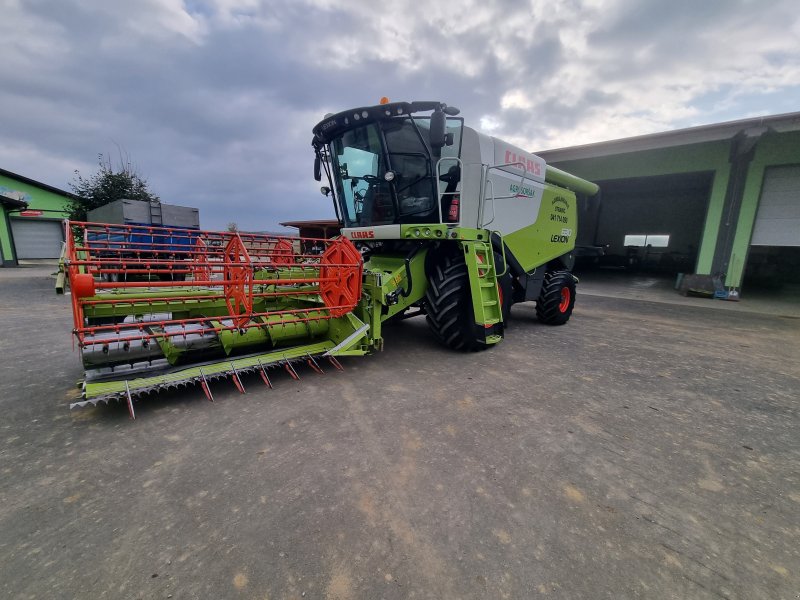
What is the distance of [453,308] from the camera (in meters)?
4.12

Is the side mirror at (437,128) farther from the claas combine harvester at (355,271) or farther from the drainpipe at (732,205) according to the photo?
the drainpipe at (732,205)

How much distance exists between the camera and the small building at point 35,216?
19609mm

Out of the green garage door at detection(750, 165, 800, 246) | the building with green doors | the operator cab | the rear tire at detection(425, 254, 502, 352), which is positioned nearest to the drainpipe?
the building with green doors

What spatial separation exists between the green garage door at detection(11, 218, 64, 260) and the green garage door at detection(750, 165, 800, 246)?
3359 centimetres

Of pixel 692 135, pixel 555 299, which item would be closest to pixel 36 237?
pixel 555 299

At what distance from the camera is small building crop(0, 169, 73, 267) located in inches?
772

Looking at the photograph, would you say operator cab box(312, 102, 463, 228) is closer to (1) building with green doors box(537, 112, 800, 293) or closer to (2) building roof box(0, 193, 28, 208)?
(1) building with green doors box(537, 112, 800, 293)

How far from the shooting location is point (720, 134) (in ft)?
29.2

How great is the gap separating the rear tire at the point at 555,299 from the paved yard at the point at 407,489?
2508 mm

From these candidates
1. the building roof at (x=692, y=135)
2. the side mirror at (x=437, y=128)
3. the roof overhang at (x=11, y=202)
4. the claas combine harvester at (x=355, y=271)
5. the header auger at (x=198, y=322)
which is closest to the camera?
the header auger at (x=198, y=322)

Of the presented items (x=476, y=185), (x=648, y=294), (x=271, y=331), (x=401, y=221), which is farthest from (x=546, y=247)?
(x=648, y=294)

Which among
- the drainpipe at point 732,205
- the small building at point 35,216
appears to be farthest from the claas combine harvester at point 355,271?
the small building at point 35,216

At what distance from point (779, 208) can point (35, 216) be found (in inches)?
1355

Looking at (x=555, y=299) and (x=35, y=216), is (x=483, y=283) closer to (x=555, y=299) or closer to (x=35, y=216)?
(x=555, y=299)
